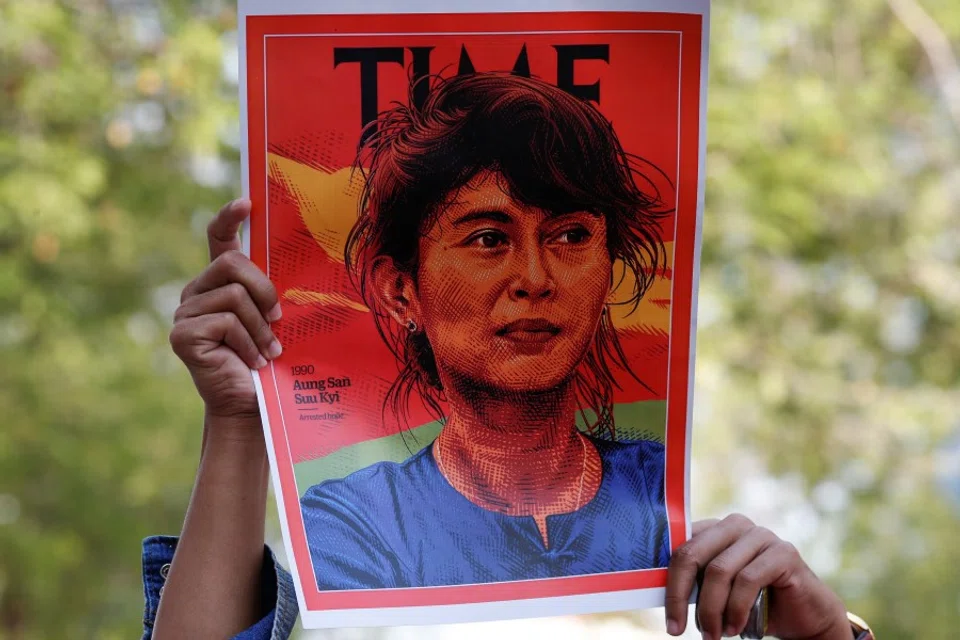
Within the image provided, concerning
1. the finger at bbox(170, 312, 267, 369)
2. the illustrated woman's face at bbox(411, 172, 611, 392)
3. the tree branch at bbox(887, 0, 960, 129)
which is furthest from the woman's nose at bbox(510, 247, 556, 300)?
the tree branch at bbox(887, 0, 960, 129)

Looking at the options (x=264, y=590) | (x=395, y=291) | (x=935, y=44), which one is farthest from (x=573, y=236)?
(x=935, y=44)

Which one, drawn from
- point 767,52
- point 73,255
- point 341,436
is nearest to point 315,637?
point 73,255

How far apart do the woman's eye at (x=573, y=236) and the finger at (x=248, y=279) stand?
10.1 inches

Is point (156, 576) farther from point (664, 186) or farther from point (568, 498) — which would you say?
point (664, 186)

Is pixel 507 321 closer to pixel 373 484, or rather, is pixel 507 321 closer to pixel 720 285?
pixel 373 484

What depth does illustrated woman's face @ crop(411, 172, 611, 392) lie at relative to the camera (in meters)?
0.94

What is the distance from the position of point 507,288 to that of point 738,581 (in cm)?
33

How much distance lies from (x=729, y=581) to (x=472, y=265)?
1.18ft

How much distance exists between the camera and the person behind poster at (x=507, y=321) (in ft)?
3.06

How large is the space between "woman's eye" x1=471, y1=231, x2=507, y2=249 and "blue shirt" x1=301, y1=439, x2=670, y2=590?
19cm

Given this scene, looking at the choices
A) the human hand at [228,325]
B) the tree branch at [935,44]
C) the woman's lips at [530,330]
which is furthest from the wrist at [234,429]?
the tree branch at [935,44]

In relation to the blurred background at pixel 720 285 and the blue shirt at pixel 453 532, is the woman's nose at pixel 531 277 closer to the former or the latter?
the blue shirt at pixel 453 532

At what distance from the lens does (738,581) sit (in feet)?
3.11

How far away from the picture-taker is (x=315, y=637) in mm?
3402
